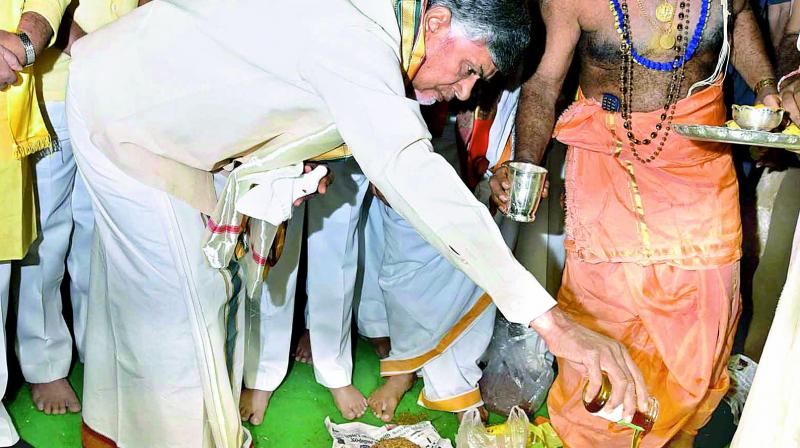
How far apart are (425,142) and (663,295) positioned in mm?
1254

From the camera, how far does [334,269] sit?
324 cm

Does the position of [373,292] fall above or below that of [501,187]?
below

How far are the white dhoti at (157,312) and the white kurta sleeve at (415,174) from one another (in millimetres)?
721

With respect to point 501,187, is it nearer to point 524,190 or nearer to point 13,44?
point 524,190

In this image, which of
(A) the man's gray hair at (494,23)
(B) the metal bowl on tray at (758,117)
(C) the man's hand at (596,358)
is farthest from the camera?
(B) the metal bowl on tray at (758,117)

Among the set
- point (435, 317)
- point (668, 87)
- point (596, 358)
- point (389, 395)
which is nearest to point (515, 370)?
point (435, 317)

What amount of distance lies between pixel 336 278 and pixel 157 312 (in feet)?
3.14

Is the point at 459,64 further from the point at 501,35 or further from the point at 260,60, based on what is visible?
the point at 260,60

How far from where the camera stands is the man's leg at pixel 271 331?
3.10 m

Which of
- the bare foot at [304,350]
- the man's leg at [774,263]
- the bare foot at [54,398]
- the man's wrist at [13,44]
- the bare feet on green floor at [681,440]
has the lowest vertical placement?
the bare foot at [54,398]

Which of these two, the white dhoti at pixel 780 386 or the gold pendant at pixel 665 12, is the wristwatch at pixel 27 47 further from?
the white dhoti at pixel 780 386

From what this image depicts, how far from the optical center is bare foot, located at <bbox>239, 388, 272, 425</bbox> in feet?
10.5

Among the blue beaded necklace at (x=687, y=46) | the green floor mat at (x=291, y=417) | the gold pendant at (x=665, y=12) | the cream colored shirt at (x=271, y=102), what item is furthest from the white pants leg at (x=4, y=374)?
the gold pendant at (x=665, y=12)

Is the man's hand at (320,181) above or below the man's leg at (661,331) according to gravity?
above
